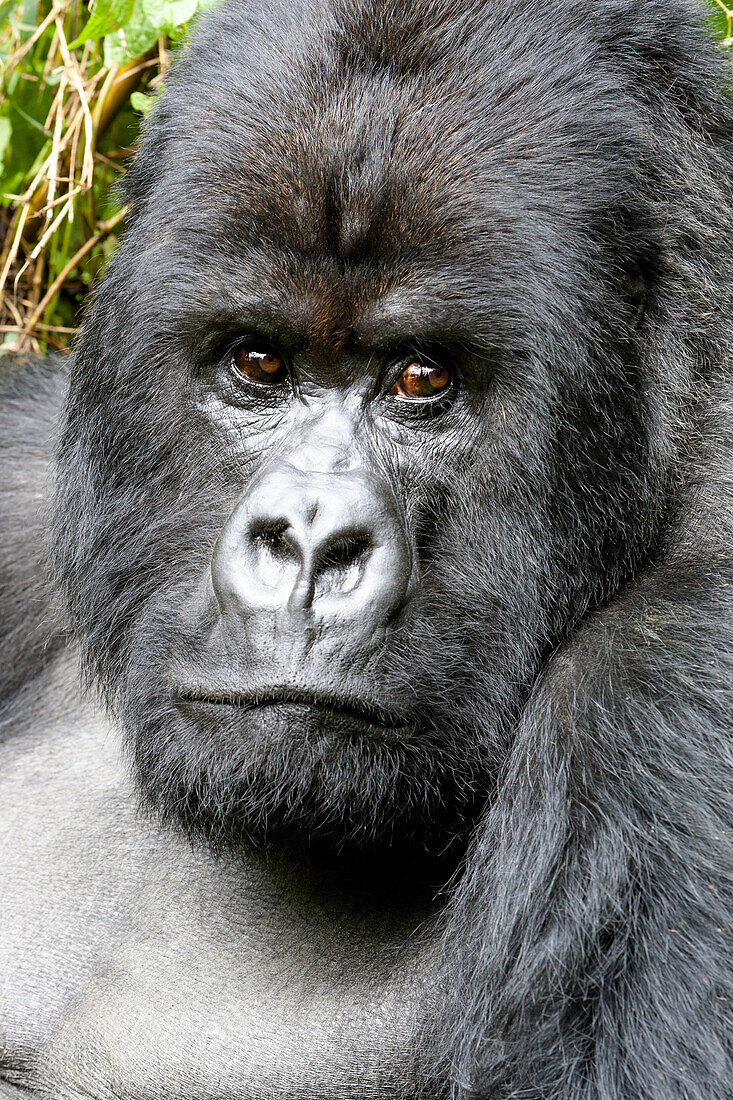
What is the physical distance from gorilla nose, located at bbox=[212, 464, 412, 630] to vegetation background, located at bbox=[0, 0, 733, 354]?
6.23ft

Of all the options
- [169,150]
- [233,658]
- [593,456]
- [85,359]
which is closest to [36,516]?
[85,359]

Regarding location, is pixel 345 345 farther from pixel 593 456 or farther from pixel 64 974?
pixel 64 974

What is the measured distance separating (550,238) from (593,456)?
1.24ft

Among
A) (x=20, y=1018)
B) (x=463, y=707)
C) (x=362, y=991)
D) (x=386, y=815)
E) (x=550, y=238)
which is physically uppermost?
(x=550, y=238)

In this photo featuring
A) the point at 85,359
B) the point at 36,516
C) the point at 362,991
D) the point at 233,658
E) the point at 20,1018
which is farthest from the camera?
the point at 36,516

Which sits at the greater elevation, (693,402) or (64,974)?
(693,402)

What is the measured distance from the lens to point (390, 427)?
230 cm

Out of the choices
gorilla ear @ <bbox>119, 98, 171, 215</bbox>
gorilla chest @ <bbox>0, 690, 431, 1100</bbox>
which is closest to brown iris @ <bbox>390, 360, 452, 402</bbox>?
gorilla ear @ <bbox>119, 98, 171, 215</bbox>

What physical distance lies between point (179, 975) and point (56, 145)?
7.96ft

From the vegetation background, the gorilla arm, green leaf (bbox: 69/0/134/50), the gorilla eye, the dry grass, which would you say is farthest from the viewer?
the dry grass

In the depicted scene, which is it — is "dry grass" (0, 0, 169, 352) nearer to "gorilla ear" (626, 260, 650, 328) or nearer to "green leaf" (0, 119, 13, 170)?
"green leaf" (0, 119, 13, 170)

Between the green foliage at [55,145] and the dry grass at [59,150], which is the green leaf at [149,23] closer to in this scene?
the green foliage at [55,145]

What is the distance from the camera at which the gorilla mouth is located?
2.02 m

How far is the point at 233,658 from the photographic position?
2088 mm
